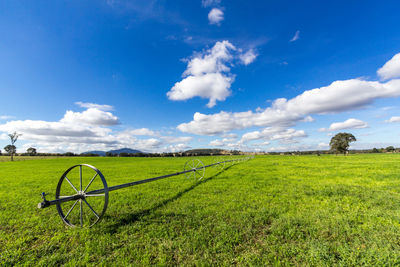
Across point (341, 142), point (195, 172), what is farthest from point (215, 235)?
point (341, 142)

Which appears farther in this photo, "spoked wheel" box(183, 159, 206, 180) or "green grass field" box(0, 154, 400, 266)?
"spoked wheel" box(183, 159, 206, 180)

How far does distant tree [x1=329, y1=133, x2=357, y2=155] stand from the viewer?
82.9 meters

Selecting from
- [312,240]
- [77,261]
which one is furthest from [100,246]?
[312,240]

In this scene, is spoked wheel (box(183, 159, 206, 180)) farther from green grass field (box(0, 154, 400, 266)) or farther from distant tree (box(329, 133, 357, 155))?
distant tree (box(329, 133, 357, 155))

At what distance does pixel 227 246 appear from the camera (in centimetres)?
430

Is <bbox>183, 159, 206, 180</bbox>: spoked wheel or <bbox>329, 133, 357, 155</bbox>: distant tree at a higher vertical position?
<bbox>329, 133, 357, 155</bbox>: distant tree

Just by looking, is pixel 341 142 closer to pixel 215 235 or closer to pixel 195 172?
pixel 195 172

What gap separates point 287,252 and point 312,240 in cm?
91

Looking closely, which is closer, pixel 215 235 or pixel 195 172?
pixel 215 235

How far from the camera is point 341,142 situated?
84.1m

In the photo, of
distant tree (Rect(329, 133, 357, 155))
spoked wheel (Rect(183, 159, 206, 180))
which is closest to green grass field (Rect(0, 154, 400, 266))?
spoked wheel (Rect(183, 159, 206, 180))

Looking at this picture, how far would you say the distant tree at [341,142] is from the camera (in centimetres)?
8294

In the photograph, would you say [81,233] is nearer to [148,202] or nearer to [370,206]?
[148,202]

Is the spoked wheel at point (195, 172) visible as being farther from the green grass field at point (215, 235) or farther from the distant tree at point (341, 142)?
the distant tree at point (341, 142)
